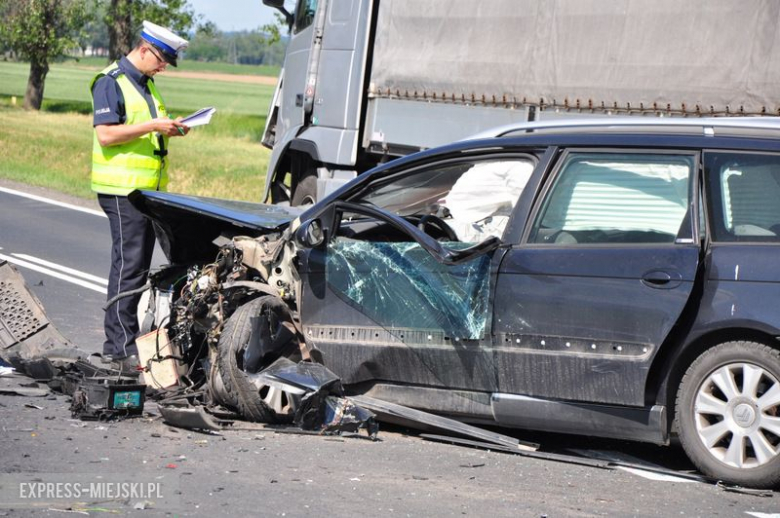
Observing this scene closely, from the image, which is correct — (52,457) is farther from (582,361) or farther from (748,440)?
(748,440)

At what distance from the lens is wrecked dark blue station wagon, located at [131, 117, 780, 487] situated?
527 cm

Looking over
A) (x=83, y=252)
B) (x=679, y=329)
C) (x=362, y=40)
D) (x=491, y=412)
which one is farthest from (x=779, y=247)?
(x=83, y=252)

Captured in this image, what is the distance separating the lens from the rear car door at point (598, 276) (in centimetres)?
534

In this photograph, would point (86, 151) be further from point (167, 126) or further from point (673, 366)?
point (673, 366)

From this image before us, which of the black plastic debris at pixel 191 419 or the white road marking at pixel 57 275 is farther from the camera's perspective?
the white road marking at pixel 57 275

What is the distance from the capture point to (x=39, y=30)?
164 feet

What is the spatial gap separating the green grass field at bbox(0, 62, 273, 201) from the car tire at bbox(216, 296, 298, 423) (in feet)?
40.2

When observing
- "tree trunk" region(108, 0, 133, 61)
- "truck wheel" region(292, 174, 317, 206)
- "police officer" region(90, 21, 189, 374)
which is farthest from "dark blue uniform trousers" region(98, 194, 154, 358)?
"tree trunk" region(108, 0, 133, 61)

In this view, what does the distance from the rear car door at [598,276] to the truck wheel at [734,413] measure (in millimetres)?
233

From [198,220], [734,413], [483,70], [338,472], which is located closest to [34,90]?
[483,70]

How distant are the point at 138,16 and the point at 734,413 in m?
44.3

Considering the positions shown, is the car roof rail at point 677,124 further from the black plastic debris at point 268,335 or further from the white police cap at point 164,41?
the white police cap at point 164,41

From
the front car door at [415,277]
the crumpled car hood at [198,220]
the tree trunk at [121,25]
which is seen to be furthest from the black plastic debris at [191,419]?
the tree trunk at [121,25]

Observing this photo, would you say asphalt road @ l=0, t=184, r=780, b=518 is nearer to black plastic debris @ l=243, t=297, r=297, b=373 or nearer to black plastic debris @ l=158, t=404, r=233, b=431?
black plastic debris @ l=158, t=404, r=233, b=431
